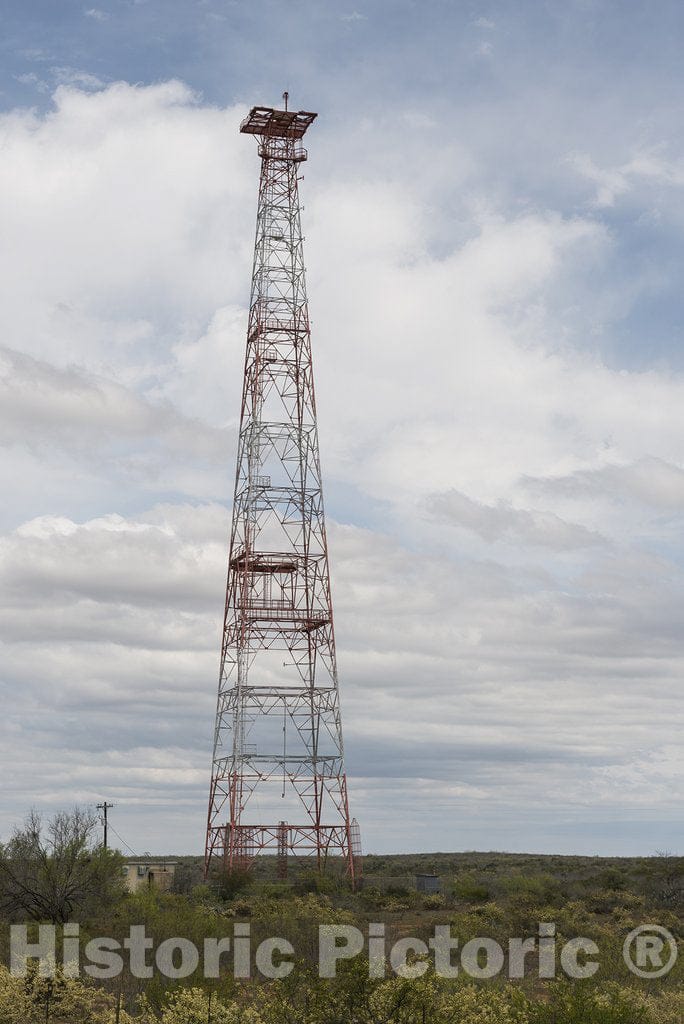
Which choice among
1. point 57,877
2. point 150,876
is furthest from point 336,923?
point 150,876

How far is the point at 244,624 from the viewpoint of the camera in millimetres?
44375

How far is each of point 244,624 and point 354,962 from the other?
90.1ft

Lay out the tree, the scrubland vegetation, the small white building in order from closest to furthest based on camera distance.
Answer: the scrubland vegetation < the tree < the small white building

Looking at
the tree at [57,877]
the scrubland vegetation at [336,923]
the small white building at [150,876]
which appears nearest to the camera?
the scrubland vegetation at [336,923]

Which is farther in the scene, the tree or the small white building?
the small white building

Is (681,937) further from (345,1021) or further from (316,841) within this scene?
(345,1021)

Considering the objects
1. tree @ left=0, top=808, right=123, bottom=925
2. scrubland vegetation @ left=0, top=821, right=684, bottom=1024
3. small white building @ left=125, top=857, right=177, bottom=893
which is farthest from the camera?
small white building @ left=125, top=857, right=177, bottom=893

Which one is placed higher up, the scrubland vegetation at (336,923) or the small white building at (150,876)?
the scrubland vegetation at (336,923)

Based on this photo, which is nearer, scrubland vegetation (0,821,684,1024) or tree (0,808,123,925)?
scrubland vegetation (0,821,684,1024)

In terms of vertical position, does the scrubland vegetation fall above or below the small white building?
above

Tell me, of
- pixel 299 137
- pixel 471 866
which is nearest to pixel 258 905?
pixel 299 137

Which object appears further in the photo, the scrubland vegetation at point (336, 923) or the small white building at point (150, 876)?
the small white building at point (150, 876)

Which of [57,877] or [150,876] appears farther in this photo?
[150,876]

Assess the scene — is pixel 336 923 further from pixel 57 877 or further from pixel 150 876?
pixel 150 876
